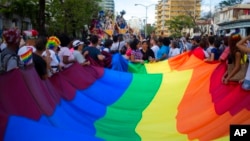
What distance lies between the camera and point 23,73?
6277 millimetres

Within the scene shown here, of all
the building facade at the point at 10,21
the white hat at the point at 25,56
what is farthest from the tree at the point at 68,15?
the white hat at the point at 25,56

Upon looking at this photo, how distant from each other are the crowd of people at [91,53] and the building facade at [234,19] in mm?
55218

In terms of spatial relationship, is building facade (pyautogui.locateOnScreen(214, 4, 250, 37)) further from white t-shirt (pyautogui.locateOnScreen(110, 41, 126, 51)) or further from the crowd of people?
the crowd of people

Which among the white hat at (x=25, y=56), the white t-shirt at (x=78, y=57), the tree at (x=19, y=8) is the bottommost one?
the white t-shirt at (x=78, y=57)

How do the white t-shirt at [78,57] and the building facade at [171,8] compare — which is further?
the building facade at [171,8]

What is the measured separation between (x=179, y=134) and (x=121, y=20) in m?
26.1

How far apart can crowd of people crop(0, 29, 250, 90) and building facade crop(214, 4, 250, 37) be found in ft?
181

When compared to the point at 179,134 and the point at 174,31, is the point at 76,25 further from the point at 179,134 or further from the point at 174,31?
the point at 174,31

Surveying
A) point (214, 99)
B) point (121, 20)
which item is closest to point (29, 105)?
point (214, 99)

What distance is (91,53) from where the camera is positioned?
11391 mm

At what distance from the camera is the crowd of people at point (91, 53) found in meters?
7.09

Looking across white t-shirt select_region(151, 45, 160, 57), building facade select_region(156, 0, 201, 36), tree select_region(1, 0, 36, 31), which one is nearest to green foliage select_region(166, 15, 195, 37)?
building facade select_region(156, 0, 201, 36)

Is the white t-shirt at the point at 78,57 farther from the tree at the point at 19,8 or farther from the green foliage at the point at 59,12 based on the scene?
the tree at the point at 19,8

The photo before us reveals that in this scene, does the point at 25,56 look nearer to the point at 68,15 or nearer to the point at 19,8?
the point at 68,15
